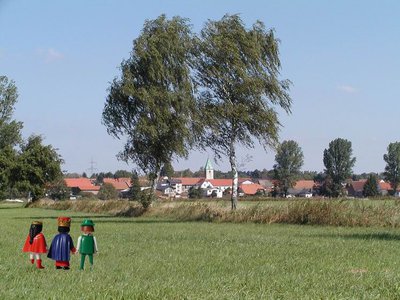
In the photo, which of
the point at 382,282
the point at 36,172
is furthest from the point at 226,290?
the point at 36,172

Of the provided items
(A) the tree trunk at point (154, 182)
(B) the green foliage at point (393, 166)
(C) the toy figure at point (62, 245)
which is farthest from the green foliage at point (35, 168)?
(C) the toy figure at point (62, 245)

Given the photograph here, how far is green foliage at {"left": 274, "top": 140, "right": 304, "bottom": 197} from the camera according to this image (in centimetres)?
13650

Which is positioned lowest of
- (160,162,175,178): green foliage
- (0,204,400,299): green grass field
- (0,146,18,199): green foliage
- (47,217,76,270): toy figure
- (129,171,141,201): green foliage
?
(0,204,400,299): green grass field

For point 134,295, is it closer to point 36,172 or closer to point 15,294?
point 15,294

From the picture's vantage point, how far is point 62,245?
10.4m

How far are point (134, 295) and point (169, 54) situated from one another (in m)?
36.0

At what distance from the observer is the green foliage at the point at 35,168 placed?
8450cm

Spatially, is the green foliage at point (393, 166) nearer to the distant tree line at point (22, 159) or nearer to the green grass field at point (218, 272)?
the distant tree line at point (22, 159)

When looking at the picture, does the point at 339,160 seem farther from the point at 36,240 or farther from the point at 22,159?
the point at 36,240

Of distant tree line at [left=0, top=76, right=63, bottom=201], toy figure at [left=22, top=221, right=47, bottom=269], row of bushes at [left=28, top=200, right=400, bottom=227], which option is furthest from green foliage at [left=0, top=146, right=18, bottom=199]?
toy figure at [left=22, top=221, right=47, bottom=269]

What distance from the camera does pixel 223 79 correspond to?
41188 mm

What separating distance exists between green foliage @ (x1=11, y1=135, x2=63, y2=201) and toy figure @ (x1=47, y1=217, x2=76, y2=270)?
75873 mm

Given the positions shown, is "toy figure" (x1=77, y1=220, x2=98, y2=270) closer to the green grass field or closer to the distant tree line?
the green grass field

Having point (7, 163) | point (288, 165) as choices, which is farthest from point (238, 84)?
point (288, 165)
